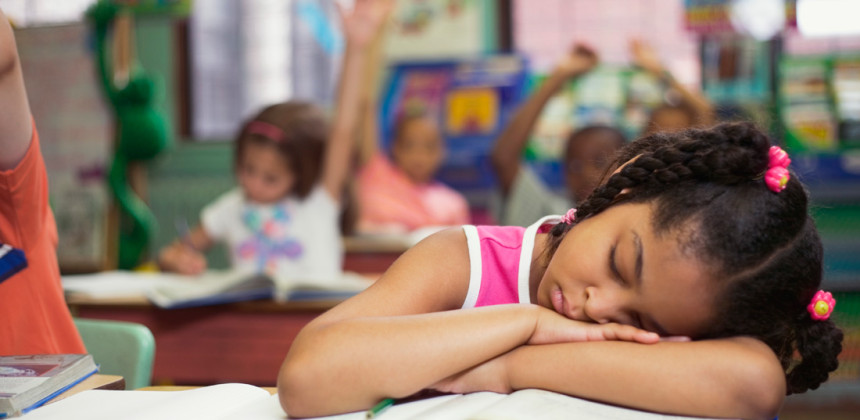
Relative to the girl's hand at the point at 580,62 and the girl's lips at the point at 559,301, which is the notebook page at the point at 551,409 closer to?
the girl's lips at the point at 559,301

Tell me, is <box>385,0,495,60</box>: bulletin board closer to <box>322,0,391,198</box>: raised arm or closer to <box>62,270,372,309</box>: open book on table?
<box>322,0,391,198</box>: raised arm

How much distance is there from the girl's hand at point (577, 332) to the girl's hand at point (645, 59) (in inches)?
110

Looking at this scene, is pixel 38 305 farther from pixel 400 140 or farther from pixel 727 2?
pixel 727 2

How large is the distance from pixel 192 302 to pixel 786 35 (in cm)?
283

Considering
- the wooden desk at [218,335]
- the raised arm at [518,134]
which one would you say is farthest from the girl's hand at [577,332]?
the raised arm at [518,134]

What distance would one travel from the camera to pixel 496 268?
3.13 ft

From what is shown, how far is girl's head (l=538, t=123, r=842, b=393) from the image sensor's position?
30.6 inches

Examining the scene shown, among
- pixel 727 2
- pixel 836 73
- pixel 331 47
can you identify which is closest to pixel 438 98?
pixel 331 47

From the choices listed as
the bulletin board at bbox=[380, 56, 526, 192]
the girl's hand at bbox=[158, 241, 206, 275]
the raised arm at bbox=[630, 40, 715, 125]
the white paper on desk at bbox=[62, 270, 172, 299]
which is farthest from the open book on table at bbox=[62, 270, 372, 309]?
the raised arm at bbox=[630, 40, 715, 125]

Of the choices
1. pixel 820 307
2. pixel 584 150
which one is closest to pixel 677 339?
pixel 820 307

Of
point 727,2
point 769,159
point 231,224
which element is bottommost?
point 231,224

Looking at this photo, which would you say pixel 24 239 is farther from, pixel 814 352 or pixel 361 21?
pixel 361 21

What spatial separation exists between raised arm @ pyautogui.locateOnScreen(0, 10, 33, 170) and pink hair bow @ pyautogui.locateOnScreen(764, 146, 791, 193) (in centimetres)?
83

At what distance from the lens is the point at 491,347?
2.51ft
